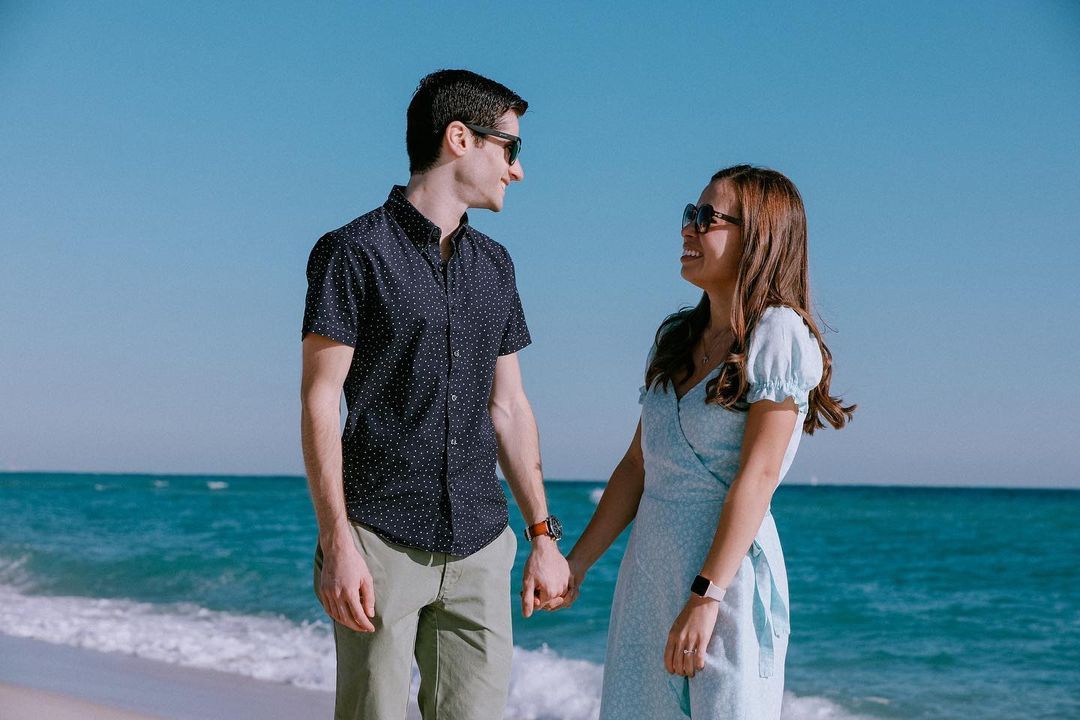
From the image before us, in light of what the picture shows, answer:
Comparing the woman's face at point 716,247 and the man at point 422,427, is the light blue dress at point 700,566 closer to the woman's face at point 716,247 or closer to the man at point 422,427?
the woman's face at point 716,247

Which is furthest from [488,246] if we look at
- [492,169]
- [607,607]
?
[607,607]

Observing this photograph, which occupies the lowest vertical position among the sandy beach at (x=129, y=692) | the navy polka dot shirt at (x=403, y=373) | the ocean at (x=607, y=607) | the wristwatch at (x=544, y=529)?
Answer: the ocean at (x=607, y=607)

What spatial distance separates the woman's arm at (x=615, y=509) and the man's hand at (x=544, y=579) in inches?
1.8

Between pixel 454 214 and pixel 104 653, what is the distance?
6720 millimetres

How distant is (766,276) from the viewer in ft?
7.98

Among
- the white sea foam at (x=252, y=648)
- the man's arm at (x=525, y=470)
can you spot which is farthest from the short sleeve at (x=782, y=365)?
the white sea foam at (x=252, y=648)

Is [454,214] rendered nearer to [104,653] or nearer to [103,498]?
[104,653]

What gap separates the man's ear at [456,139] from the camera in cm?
254

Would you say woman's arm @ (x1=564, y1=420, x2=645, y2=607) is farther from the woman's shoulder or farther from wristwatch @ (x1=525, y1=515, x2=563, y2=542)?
the woman's shoulder

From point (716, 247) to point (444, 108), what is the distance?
0.69m

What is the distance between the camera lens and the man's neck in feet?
8.36

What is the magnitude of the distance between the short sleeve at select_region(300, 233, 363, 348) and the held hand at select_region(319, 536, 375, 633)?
43 centimetres

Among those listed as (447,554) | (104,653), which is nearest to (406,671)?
(447,554)

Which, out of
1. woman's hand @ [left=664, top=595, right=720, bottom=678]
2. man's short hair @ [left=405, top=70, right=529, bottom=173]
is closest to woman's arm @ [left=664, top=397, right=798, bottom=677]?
woman's hand @ [left=664, top=595, right=720, bottom=678]
